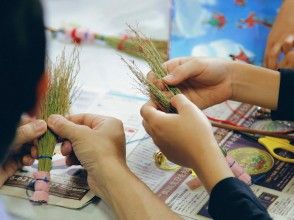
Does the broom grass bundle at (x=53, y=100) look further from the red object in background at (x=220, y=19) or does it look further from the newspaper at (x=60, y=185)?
the red object in background at (x=220, y=19)

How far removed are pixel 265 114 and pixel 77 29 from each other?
818 millimetres

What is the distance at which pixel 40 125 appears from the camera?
131 centimetres

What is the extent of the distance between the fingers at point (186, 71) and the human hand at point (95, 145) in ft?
0.54

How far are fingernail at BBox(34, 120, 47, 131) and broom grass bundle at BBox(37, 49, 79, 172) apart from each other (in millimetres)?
20

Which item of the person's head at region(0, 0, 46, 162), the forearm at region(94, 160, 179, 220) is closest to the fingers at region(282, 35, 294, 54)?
the forearm at region(94, 160, 179, 220)

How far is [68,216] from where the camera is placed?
4.03 ft

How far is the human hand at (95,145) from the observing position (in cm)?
124

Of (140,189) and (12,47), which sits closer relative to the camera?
(12,47)

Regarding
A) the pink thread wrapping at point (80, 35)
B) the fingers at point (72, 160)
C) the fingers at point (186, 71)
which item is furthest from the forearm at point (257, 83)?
the pink thread wrapping at point (80, 35)

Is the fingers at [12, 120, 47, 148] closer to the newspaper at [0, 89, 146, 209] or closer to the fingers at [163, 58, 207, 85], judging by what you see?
the newspaper at [0, 89, 146, 209]

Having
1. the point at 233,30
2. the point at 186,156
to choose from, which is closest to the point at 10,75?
the point at 186,156

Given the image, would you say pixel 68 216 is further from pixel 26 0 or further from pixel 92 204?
pixel 26 0

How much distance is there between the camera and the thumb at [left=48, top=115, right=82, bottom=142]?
1.29 metres

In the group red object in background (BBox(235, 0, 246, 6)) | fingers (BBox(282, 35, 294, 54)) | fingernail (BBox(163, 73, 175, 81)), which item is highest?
red object in background (BBox(235, 0, 246, 6))
